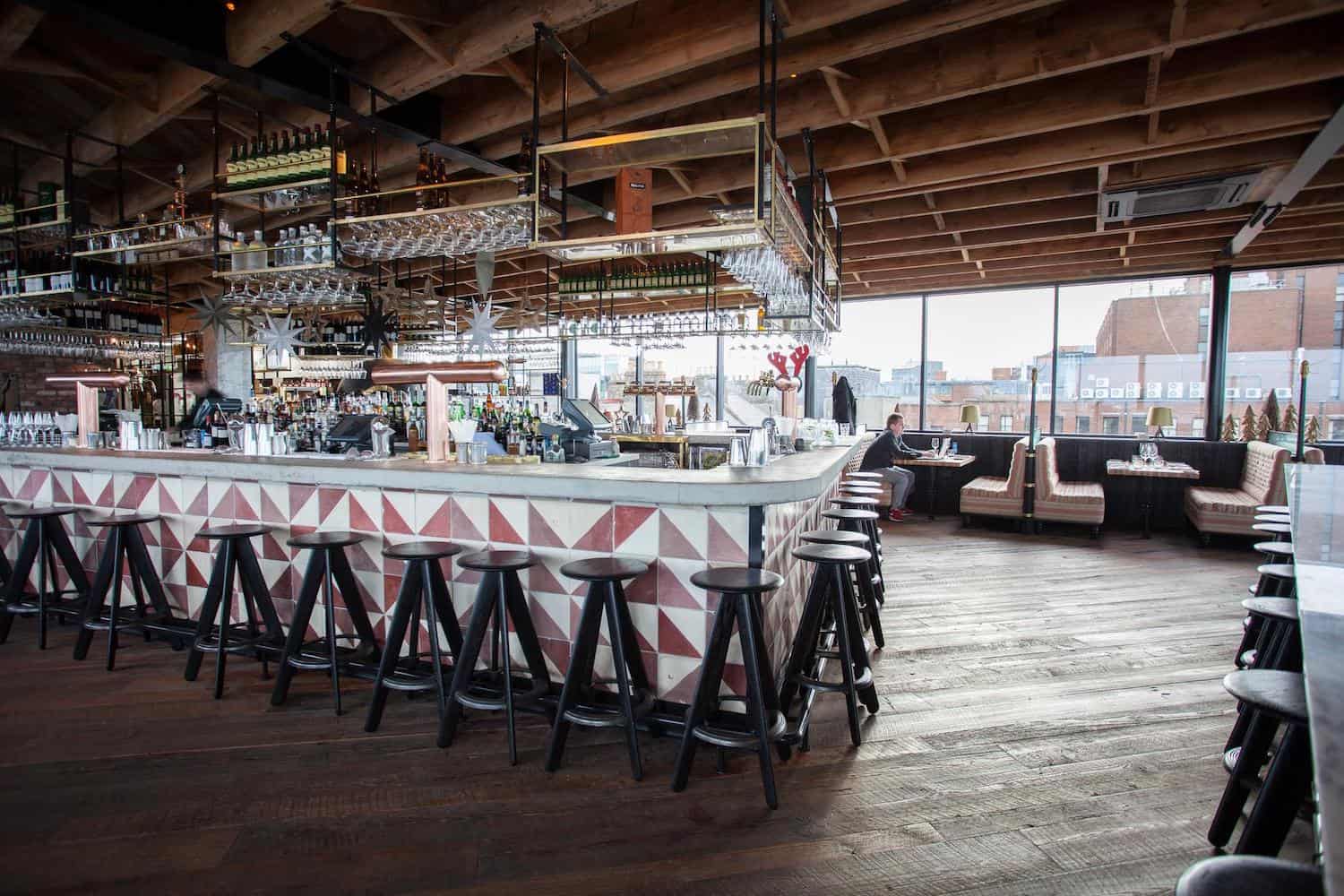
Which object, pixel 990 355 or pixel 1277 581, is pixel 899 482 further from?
pixel 1277 581

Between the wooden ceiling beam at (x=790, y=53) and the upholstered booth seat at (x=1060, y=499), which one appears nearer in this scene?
the wooden ceiling beam at (x=790, y=53)

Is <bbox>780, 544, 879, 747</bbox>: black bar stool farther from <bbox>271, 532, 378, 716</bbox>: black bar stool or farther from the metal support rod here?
the metal support rod

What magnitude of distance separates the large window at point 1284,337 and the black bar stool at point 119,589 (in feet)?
34.9

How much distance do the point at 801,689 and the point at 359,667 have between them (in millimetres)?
2115

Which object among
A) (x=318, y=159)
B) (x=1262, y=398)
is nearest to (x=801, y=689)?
(x=318, y=159)

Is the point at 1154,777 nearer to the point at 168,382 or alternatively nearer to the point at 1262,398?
the point at 1262,398

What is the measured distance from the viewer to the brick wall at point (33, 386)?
351 inches

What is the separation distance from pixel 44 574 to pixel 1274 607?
595cm

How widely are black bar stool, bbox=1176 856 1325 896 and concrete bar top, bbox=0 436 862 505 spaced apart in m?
1.91

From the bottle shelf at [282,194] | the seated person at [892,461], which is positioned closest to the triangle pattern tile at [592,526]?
the bottle shelf at [282,194]

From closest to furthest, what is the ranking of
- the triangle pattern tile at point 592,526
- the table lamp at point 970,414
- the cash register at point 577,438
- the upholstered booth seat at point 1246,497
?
the triangle pattern tile at point 592,526, the cash register at point 577,438, the upholstered booth seat at point 1246,497, the table lamp at point 970,414

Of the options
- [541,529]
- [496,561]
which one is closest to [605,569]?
[496,561]

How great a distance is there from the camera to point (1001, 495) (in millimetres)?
7816

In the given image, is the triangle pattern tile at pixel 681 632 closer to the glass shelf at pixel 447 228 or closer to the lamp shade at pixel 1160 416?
the glass shelf at pixel 447 228
